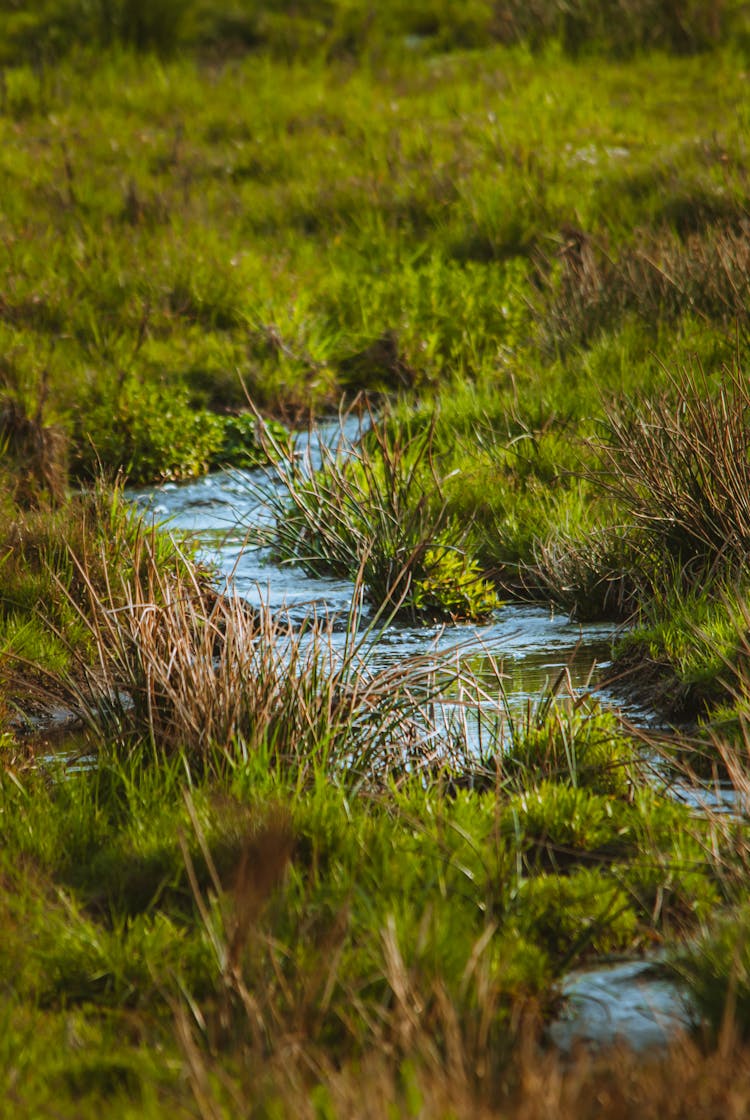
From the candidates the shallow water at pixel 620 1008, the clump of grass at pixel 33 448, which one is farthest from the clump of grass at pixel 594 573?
the clump of grass at pixel 33 448

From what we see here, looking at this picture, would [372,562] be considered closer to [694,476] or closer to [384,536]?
[384,536]

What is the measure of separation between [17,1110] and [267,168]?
380 inches

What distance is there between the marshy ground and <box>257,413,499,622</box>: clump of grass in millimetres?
27

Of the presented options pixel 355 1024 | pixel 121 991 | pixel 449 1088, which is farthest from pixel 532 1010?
pixel 121 991

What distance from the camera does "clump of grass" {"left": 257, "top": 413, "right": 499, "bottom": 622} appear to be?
5.61 metres

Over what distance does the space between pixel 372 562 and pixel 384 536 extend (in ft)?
0.41

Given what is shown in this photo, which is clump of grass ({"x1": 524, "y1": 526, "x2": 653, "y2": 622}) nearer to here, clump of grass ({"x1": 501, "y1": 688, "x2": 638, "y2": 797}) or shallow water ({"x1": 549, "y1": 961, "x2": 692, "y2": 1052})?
clump of grass ({"x1": 501, "y1": 688, "x2": 638, "y2": 797})

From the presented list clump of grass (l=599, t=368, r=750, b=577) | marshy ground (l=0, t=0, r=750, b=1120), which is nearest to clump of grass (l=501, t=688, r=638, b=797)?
marshy ground (l=0, t=0, r=750, b=1120)

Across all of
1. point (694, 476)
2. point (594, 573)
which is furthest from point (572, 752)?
point (594, 573)

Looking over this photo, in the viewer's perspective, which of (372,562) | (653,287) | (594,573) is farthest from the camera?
(653,287)

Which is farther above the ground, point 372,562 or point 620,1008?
point 620,1008

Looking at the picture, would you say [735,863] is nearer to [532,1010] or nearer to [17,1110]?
[532,1010]

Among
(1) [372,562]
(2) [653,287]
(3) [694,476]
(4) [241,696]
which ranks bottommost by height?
(1) [372,562]

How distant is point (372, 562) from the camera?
5.70 m
